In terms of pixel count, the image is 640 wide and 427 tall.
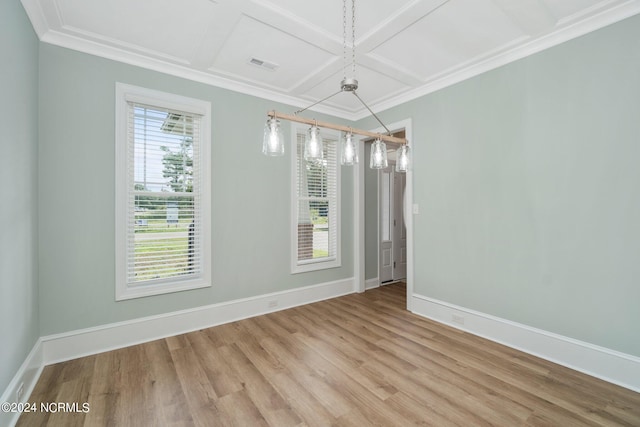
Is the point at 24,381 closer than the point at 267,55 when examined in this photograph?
Yes

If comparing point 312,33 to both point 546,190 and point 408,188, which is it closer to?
point 408,188

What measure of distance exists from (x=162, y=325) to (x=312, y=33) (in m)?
3.32

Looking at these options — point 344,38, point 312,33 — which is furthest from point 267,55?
point 344,38

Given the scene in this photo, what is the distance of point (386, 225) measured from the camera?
5.26m

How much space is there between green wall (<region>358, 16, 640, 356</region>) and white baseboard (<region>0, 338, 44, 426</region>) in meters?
3.82

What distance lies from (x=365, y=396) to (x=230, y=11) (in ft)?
10.4

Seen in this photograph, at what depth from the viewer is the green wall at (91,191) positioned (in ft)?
7.97

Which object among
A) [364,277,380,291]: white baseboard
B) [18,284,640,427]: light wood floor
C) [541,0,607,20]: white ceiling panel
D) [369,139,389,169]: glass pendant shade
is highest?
[541,0,607,20]: white ceiling panel

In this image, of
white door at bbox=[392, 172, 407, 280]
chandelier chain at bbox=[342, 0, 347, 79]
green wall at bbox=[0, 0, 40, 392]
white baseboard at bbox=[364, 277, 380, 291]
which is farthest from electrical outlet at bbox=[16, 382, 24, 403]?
white door at bbox=[392, 172, 407, 280]

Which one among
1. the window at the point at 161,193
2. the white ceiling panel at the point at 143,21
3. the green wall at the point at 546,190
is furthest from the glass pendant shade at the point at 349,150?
the window at the point at 161,193

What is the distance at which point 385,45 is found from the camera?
2.64 m

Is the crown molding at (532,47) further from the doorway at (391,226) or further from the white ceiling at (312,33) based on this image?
the doorway at (391,226)

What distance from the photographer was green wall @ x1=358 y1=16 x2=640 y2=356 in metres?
2.15

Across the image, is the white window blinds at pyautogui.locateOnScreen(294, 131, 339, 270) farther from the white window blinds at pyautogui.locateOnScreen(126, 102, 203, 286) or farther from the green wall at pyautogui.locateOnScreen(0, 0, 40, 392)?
the green wall at pyautogui.locateOnScreen(0, 0, 40, 392)
